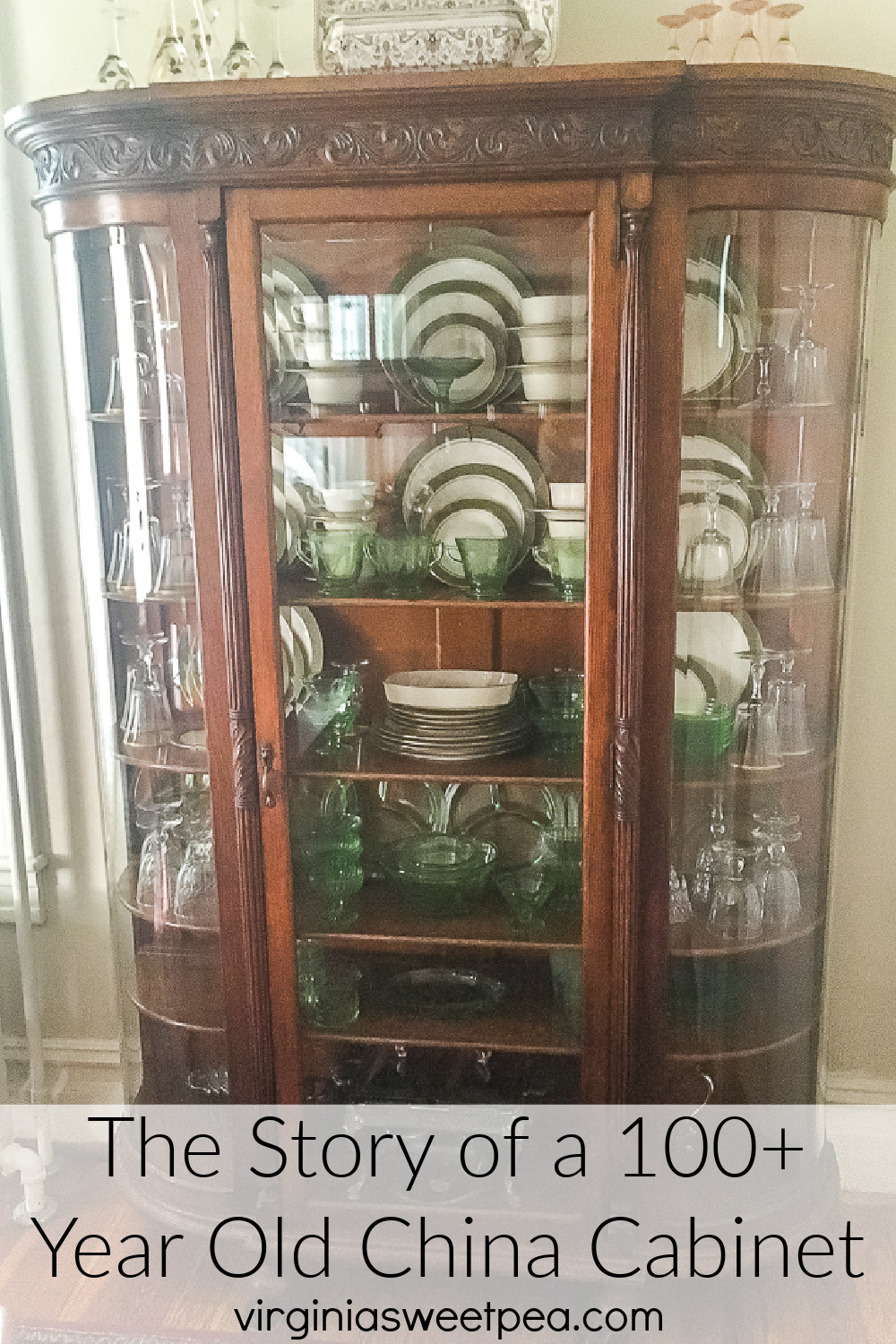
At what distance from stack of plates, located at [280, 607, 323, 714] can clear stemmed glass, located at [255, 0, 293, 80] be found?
0.83 metres

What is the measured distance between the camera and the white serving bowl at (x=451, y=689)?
1647mm

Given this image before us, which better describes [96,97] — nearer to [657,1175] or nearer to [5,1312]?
[657,1175]

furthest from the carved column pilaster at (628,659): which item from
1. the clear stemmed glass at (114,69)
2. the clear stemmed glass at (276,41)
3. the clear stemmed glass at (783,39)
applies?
the clear stemmed glass at (114,69)

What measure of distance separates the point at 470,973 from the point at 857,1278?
85 centimetres

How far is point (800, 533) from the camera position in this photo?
5.19 feet

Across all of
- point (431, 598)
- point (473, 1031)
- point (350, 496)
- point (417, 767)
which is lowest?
point (473, 1031)

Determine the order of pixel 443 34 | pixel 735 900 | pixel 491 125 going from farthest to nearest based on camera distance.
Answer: pixel 735 900 < pixel 443 34 < pixel 491 125

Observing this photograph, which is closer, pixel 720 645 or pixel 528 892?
pixel 720 645

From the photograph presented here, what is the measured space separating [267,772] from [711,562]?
729 millimetres

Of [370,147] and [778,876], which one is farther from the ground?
[370,147]

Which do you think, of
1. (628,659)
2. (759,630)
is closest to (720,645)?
(759,630)

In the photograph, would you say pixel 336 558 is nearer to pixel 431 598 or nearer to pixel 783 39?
pixel 431 598

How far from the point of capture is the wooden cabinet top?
1.32m

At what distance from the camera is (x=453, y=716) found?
5.40 feet
